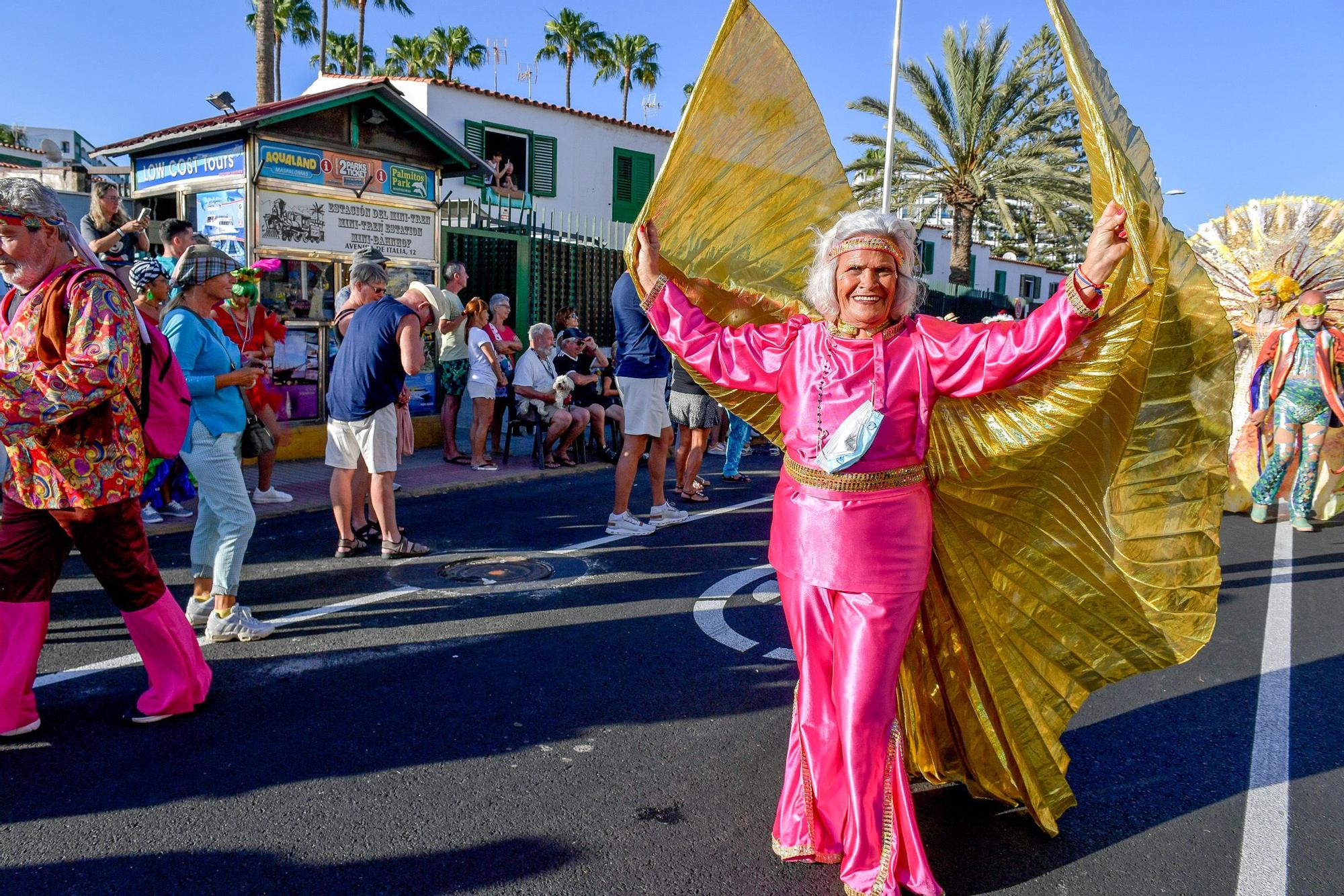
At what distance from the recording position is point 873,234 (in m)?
2.55

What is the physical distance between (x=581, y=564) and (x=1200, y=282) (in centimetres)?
413

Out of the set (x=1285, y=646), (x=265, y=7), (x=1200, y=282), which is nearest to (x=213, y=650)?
(x=1200, y=282)

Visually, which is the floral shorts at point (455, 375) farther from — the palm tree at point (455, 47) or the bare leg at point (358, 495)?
the palm tree at point (455, 47)

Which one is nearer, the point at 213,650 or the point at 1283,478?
the point at 213,650

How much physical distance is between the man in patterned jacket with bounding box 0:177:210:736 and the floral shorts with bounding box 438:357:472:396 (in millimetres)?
6269

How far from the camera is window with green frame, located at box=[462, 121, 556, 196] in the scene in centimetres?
2025

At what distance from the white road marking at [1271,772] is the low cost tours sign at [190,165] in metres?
9.13

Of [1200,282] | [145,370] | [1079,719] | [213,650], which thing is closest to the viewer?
[1200,282]

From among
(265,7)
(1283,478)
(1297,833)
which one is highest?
(265,7)

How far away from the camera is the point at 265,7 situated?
13.8 metres

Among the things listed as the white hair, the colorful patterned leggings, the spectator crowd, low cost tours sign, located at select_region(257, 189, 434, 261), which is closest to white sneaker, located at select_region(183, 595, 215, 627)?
the spectator crowd

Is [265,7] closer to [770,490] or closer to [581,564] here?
[770,490]

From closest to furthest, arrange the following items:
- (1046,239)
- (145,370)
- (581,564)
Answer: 1. (145,370)
2. (581,564)
3. (1046,239)

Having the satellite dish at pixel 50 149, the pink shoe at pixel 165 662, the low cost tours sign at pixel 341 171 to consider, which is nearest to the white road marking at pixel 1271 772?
the pink shoe at pixel 165 662
